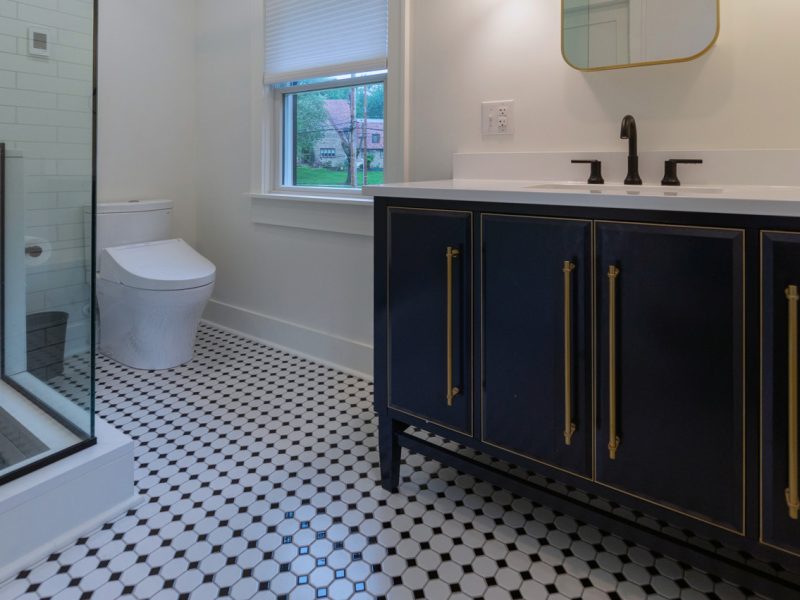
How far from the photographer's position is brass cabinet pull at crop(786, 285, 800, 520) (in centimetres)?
94

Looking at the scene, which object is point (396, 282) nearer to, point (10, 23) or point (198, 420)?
point (198, 420)

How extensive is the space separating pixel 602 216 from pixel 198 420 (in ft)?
5.37

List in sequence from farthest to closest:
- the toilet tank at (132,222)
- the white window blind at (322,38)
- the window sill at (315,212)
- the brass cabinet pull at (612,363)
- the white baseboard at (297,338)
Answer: the toilet tank at (132,222) < the white baseboard at (297,338) < the window sill at (315,212) < the white window blind at (322,38) < the brass cabinet pull at (612,363)

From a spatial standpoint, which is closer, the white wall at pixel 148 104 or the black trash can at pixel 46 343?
the black trash can at pixel 46 343

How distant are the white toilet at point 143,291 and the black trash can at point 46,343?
0.64 m

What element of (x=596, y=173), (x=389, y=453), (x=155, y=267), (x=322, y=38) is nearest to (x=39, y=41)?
(x=155, y=267)

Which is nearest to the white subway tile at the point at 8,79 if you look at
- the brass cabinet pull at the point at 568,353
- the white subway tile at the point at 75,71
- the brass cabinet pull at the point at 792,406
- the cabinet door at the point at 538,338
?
the white subway tile at the point at 75,71

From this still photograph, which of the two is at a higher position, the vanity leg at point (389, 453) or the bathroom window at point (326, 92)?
the bathroom window at point (326, 92)

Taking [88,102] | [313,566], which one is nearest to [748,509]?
[313,566]

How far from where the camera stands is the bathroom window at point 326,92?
236 cm

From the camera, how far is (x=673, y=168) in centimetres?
154

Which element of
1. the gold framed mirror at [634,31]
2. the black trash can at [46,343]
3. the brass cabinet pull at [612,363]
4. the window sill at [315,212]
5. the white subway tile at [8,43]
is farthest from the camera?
the window sill at [315,212]

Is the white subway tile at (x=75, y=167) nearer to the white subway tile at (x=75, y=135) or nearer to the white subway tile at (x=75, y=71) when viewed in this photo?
the white subway tile at (x=75, y=135)

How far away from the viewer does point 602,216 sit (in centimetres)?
114
